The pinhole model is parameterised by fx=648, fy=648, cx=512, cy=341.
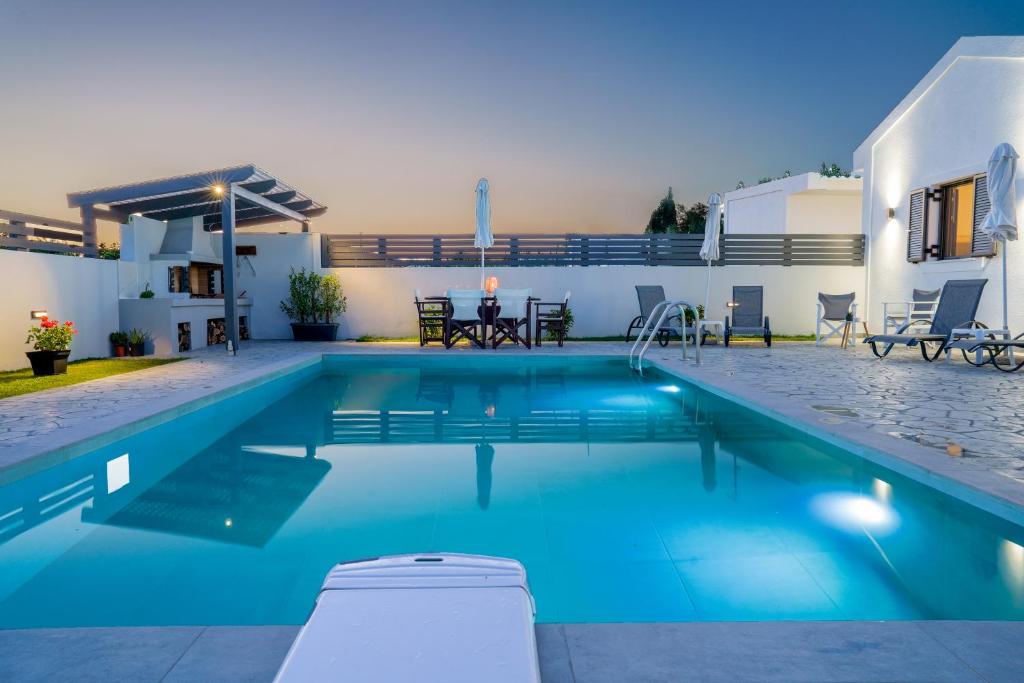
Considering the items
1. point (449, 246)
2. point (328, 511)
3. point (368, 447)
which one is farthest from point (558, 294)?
point (328, 511)

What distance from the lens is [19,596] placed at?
2.35 metres

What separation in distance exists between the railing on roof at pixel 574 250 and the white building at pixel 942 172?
1004mm

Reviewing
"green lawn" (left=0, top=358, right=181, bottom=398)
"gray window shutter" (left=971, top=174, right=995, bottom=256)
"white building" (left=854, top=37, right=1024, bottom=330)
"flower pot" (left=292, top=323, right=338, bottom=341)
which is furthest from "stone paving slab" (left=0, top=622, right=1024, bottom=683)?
"flower pot" (left=292, top=323, right=338, bottom=341)

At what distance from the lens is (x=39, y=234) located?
833cm

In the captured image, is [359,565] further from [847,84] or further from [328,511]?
[847,84]

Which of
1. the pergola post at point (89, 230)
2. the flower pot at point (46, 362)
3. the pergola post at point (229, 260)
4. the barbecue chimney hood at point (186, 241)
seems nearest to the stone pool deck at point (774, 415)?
the flower pot at point (46, 362)

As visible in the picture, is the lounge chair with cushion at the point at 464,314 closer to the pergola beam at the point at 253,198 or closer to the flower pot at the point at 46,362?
the pergola beam at the point at 253,198

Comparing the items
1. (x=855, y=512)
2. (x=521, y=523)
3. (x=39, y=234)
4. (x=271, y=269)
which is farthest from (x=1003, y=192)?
(x=39, y=234)

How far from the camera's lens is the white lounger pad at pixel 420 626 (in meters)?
1.21

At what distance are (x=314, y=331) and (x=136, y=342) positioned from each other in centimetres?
322

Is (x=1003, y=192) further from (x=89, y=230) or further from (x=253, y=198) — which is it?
(x=89, y=230)

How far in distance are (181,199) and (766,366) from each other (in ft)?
31.2

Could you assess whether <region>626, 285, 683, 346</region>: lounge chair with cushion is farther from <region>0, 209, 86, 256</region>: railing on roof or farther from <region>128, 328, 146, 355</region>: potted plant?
<region>0, 209, 86, 256</region>: railing on roof

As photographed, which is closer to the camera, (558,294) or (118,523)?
(118,523)
